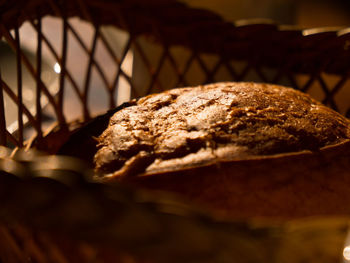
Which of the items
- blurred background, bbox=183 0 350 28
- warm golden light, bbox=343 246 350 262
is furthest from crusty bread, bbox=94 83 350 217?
blurred background, bbox=183 0 350 28

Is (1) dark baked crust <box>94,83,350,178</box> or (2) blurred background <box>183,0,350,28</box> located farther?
(2) blurred background <box>183,0,350,28</box>

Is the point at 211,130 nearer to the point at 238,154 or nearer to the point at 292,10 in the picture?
the point at 238,154

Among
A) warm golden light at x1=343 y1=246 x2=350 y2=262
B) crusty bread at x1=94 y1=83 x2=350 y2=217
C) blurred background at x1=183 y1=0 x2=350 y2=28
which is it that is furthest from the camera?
blurred background at x1=183 y1=0 x2=350 y2=28

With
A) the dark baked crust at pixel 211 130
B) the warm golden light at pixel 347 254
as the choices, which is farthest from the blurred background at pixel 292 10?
the warm golden light at pixel 347 254

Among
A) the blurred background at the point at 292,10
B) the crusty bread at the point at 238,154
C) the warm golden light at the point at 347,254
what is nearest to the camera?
the crusty bread at the point at 238,154

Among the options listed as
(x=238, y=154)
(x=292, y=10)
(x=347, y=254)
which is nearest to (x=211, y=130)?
(x=238, y=154)

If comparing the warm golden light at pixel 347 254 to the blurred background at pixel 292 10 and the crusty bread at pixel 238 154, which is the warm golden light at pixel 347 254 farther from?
the blurred background at pixel 292 10

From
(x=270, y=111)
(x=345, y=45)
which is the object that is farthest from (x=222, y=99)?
(x=345, y=45)

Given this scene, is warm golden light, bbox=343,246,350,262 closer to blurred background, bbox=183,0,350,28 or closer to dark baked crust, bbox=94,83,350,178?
dark baked crust, bbox=94,83,350,178
